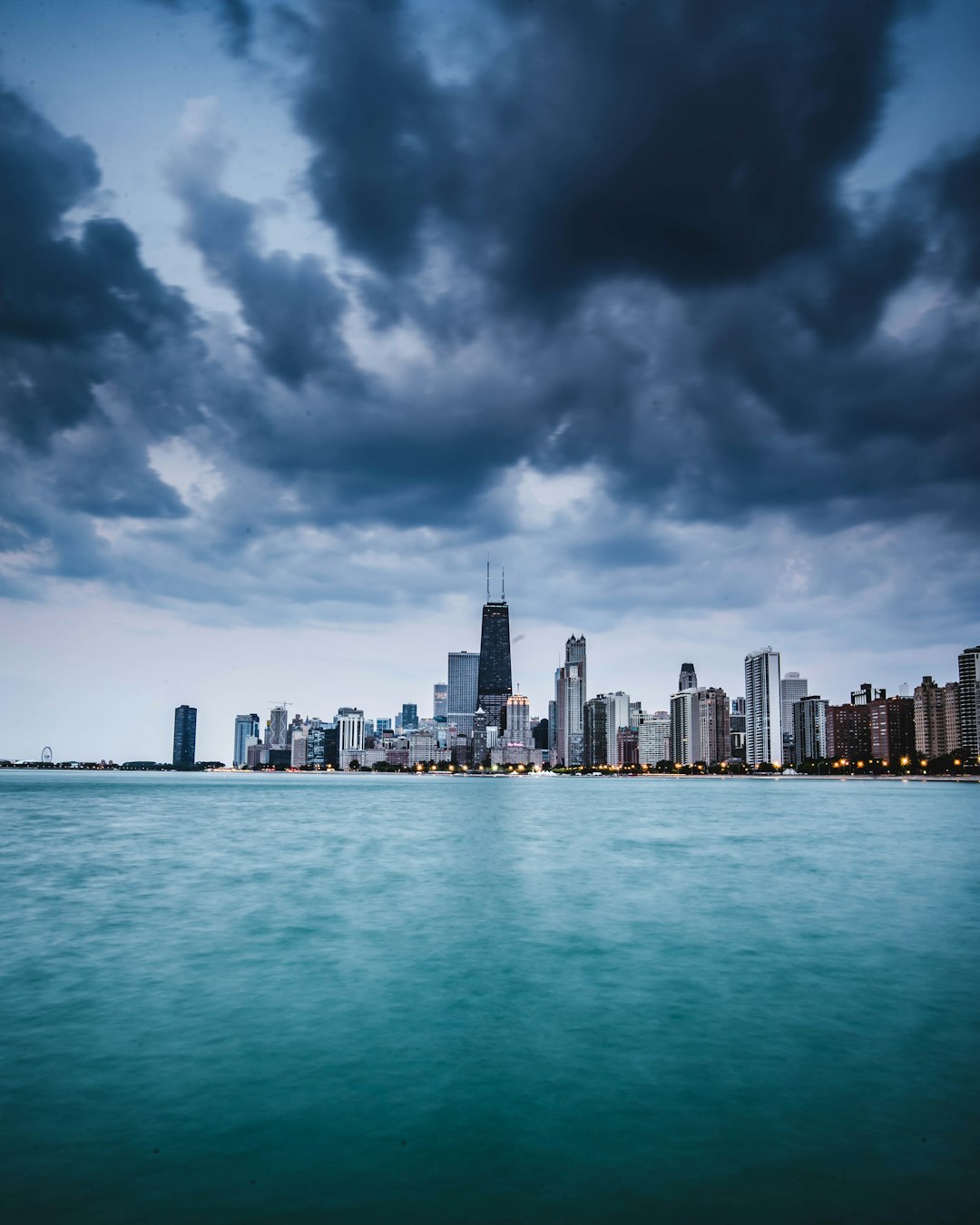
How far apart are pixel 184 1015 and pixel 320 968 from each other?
5.79 metres

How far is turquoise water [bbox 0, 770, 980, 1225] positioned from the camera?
10.4 metres

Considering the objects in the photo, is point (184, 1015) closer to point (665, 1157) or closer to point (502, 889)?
point (665, 1157)

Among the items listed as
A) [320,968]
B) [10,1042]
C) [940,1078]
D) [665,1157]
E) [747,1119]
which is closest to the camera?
[665,1157]

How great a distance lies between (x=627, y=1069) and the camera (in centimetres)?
1509

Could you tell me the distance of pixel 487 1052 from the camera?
53.7 ft

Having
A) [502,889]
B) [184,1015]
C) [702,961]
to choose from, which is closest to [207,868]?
[502,889]

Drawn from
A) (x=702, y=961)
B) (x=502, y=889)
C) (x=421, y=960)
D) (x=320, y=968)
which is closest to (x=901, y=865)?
(x=502, y=889)

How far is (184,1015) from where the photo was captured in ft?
60.4

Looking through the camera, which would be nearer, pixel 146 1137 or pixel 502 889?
pixel 146 1137

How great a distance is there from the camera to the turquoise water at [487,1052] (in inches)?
410

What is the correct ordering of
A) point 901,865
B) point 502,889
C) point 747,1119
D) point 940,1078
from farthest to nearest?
1. point 901,865
2. point 502,889
3. point 940,1078
4. point 747,1119

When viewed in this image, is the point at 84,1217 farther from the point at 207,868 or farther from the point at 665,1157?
the point at 207,868

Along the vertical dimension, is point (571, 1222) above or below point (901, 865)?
above

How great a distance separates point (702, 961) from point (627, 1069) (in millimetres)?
10310
